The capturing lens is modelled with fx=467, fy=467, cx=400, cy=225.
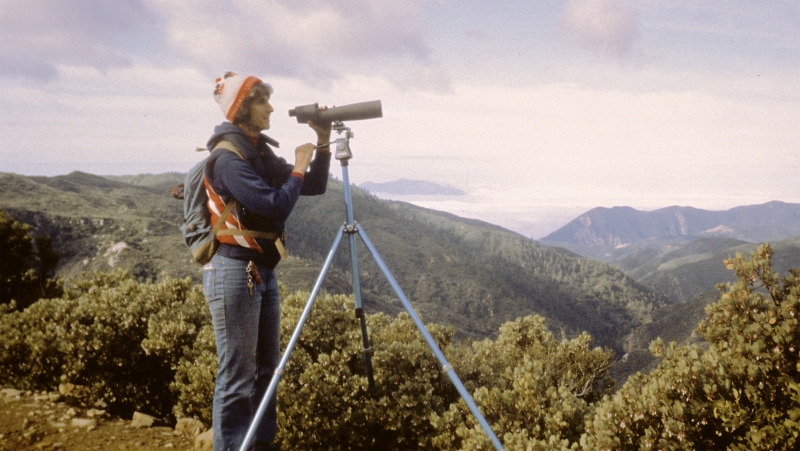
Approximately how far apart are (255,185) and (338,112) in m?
0.85

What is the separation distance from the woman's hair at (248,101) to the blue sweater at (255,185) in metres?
0.08

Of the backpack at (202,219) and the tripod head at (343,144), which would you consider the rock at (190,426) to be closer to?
the backpack at (202,219)

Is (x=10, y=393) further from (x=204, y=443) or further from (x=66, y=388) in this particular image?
(x=204, y=443)

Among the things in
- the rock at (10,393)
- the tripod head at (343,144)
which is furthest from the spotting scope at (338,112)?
the rock at (10,393)

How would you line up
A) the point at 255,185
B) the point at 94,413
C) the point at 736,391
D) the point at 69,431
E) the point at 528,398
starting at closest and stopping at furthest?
the point at 736,391 < the point at 255,185 < the point at 528,398 < the point at 69,431 < the point at 94,413

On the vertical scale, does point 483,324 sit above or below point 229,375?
below

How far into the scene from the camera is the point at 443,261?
16362 centimetres

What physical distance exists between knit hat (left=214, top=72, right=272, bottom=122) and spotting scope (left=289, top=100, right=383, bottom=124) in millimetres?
371

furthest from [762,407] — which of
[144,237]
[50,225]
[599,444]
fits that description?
[50,225]

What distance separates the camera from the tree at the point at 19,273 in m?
9.57

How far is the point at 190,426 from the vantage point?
4.68m

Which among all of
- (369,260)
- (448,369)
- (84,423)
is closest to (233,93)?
(448,369)

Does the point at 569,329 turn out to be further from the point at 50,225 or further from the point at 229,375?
the point at 229,375

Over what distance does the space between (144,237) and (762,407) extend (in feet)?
314
